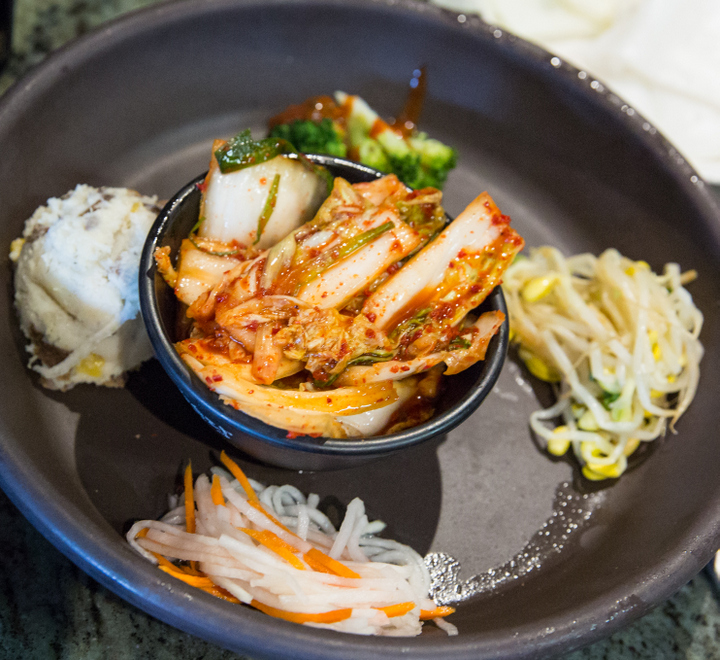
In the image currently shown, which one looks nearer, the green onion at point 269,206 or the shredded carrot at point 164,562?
the shredded carrot at point 164,562

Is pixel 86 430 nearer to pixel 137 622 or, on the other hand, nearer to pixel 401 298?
pixel 137 622

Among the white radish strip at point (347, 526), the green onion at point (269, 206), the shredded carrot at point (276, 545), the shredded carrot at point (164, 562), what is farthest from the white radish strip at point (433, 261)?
the shredded carrot at point (164, 562)

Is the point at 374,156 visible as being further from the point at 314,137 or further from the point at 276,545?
the point at 276,545

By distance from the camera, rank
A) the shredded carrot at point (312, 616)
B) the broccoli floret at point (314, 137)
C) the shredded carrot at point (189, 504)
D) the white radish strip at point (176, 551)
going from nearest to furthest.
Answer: the shredded carrot at point (312, 616), the white radish strip at point (176, 551), the shredded carrot at point (189, 504), the broccoli floret at point (314, 137)

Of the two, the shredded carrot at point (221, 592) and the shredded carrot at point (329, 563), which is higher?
the shredded carrot at point (329, 563)

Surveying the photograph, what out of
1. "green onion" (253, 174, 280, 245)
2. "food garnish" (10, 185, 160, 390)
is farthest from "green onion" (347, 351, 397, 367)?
"food garnish" (10, 185, 160, 390)

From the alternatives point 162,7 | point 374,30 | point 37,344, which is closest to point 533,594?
point 37,344

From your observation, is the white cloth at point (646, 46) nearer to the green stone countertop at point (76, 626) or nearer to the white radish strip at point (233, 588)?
the green stone countertop at point (76, 626)
